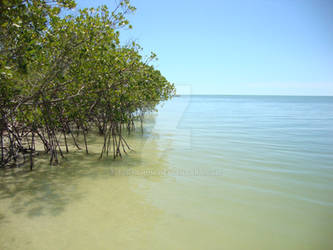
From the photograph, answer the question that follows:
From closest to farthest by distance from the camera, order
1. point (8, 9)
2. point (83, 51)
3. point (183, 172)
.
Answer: point (8, 9) → point (83, 51) → point (183, 172)

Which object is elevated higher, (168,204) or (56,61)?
(56,61)

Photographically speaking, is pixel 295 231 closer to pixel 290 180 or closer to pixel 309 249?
pixel 309 249

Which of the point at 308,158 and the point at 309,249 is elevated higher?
the point at 308,158

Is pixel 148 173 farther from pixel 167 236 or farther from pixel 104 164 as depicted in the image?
pixel 167 236

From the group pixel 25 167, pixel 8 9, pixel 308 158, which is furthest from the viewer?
pixel 308 158

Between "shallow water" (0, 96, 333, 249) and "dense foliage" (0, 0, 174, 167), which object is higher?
"dense foliage" (0, 0, 174, 167)

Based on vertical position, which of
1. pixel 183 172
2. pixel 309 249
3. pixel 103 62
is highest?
pixel 103 62

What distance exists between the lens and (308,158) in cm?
730

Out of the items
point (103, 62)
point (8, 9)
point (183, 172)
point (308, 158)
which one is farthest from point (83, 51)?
point (308, 158)

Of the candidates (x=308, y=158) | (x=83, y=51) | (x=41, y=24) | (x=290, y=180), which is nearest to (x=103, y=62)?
(x=83, y=51)

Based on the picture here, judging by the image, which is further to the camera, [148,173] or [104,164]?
[104,164]

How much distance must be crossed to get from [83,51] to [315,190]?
513 cm

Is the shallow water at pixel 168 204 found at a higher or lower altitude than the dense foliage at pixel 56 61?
lower

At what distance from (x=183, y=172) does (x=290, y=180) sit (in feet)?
7.90
